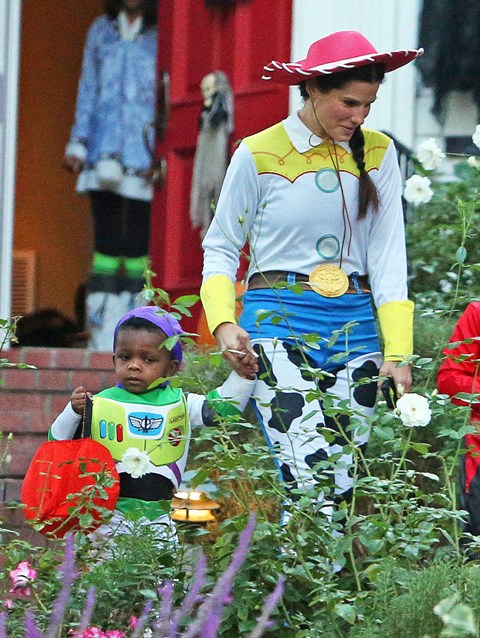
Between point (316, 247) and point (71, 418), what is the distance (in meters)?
0.81

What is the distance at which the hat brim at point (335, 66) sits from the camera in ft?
11.2

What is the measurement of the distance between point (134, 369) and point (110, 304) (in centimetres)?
364

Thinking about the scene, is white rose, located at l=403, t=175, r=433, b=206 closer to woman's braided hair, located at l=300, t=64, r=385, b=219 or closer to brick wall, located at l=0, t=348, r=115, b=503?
woman's braided hair, located at l=300, t=64, r=385, b=219

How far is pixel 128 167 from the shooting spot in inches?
297

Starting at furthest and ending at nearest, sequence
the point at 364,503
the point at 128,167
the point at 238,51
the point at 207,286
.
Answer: the point at 128,167 < the point at 238,51 < the point at 364,503 < the point at 207,286

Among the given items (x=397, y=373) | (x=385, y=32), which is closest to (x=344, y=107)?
(x=397, y=373)

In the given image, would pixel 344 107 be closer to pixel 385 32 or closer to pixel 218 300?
pixel 218 300

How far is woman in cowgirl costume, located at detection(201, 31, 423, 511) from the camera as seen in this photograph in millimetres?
3441

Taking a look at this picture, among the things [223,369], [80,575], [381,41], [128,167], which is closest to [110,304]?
[128,167]

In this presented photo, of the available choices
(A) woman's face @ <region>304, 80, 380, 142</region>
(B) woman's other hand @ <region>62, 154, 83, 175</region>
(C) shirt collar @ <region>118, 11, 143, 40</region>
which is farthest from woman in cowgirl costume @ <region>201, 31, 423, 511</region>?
(C) shirt collar @ <region>118, 11, 143, 40</region>

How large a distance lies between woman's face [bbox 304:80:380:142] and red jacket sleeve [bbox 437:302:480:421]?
65cm

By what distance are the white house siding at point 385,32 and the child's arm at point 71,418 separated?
339cm

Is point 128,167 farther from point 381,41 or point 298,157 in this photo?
point 298,157

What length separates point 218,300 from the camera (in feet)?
11.4
